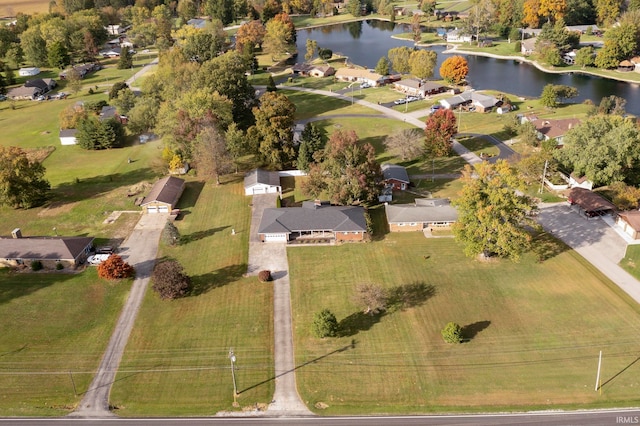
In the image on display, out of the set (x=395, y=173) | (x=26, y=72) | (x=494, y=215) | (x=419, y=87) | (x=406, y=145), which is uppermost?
(x=26, y=72)

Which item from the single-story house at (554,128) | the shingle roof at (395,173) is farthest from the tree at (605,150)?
the shingle roof at (395,173)

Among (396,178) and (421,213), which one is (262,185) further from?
(421,213)

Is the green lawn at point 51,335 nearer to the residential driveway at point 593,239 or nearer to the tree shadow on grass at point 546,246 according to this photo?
the tree shadow on grass at point 546,246

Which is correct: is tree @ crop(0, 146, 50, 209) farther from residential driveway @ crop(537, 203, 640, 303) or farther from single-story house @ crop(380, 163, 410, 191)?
residential driveway @ crop(537, 203, 640, 303)

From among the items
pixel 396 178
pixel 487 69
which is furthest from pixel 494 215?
pixel 487 69

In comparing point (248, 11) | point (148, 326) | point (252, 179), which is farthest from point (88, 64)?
point (148, 326)

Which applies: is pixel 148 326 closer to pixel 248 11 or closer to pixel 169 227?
pixel 169 227

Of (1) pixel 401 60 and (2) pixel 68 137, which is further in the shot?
(1) pixel 401 60
